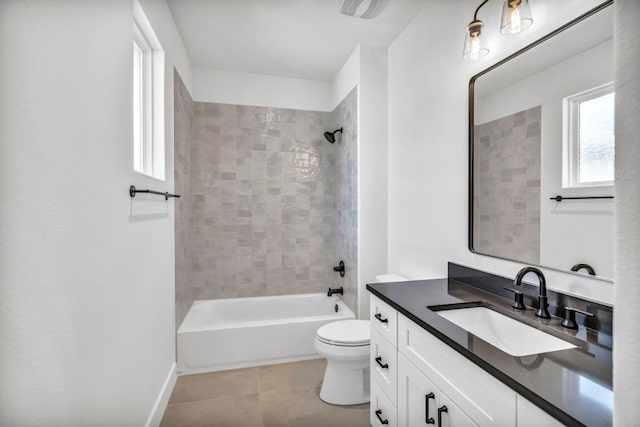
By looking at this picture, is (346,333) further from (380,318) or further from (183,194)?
(183,194)

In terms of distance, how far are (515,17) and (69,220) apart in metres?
1.82

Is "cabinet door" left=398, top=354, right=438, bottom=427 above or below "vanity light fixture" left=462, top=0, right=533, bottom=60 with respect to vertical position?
below

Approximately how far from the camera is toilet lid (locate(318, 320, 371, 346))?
211 centimetres

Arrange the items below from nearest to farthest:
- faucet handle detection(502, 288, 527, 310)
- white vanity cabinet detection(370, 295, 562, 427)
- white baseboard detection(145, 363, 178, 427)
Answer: white vanity cabinet detection(370, 295, 562, 427), faucet handle detection(502, 288, 527, 310), white baseboard detection(145, 363, 178, 427)

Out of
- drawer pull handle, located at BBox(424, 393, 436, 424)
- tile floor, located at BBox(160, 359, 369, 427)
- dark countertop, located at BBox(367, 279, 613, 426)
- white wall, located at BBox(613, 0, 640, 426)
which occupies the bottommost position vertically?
tile floor, located at BBox(160, 359, 369, 427)

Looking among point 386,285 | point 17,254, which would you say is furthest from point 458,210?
point 17,254

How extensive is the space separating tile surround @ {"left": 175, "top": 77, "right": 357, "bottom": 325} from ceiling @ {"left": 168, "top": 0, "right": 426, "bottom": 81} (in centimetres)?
47

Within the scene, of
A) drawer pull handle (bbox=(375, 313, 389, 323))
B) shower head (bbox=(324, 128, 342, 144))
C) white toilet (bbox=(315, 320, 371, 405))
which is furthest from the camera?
shower head (bbox=(324, 128, 342, 144))

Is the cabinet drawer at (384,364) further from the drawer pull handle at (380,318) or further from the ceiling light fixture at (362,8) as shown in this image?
the ceiling light fixture at (362,8)

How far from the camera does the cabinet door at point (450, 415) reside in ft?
3.17

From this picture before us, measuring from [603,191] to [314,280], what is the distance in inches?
110

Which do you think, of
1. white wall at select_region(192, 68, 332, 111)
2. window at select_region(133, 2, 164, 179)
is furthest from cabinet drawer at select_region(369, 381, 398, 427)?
white wall at select_region(192, 68, 332, 111)

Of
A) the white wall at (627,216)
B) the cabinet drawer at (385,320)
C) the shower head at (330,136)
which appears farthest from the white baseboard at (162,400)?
the shower head at (330,136)

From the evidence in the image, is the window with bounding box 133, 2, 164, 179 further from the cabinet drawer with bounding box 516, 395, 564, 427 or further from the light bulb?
the cabinet drawer with bounding box 516, 395, 564, 427
